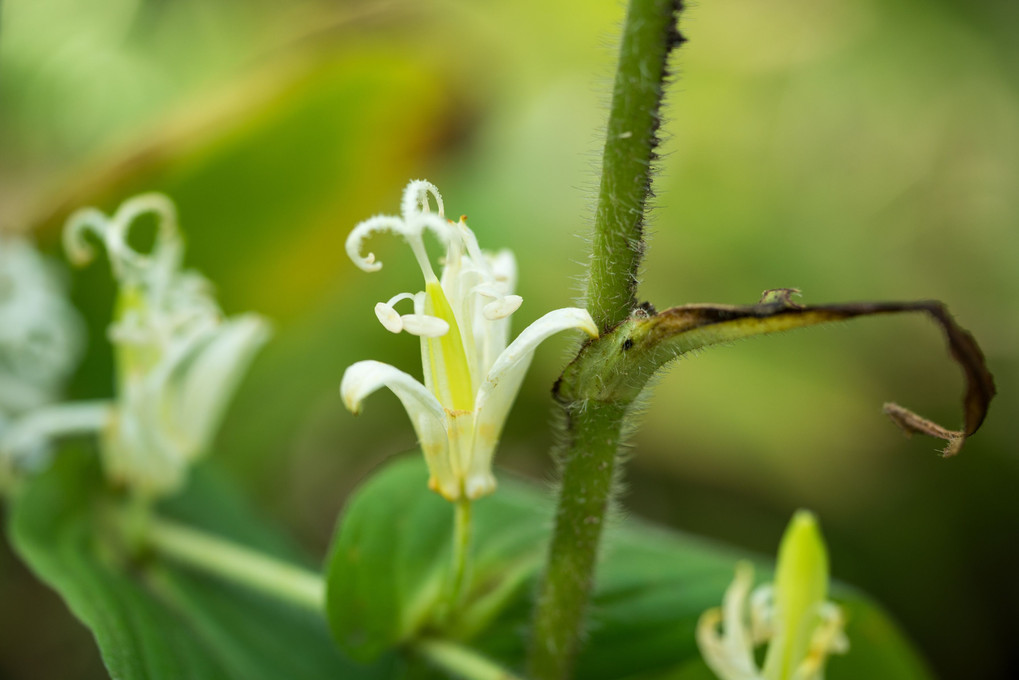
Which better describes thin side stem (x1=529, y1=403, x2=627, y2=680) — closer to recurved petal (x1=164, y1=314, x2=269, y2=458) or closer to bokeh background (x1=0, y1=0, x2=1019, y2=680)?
recurved petal (x1=164, y1=314, x2=269, y2=458)

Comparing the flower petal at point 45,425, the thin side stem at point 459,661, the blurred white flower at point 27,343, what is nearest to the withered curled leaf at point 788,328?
the thin side stem at point 459,661

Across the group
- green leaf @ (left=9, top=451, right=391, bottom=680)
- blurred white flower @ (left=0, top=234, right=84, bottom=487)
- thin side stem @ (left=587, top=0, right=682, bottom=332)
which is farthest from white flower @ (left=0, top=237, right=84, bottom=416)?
thin side stem @ (left=587, top=0, right=682, bottom=332)

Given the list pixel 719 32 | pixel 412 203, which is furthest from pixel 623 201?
pixel 719 32

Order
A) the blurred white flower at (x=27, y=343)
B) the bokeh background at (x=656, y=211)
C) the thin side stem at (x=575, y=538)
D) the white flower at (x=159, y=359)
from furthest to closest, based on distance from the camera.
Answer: the bokeh background at (x=656, y=211)
the blurred white flower at (x=27, y=343)
the white flower at (x=159, y=359)
the thin side stem at (x=575, y=538)

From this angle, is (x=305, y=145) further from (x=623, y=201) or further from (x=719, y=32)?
(x=719, y=32)

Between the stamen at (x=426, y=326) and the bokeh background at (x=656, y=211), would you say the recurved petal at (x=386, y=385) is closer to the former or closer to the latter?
the stamen at (x=426, y=326)

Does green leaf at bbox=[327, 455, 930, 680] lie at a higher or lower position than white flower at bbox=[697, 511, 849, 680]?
lower
